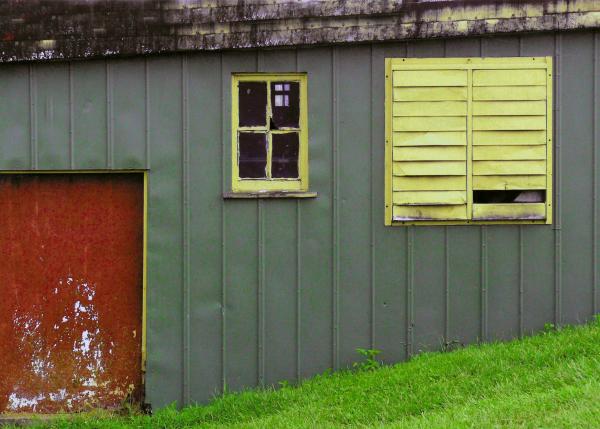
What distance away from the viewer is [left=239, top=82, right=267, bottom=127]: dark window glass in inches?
282

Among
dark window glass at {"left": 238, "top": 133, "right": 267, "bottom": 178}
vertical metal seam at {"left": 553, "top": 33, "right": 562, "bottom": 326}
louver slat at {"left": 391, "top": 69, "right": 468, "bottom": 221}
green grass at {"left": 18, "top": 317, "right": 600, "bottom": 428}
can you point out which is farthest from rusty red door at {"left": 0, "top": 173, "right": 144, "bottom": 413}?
vertical metal seam at {"left": 553, "top": 33, "right": 562, "bottom": 326}

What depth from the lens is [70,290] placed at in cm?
720

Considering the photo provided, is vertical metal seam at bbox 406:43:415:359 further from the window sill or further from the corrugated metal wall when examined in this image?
the window sill

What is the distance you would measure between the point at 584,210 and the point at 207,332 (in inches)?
145

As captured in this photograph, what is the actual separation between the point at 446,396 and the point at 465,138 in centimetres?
246

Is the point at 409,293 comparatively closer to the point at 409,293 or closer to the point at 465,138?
the point at 409,293

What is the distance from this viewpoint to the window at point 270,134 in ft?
23.4

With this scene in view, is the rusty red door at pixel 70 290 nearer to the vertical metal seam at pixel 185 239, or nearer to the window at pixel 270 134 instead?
the vertical metal seam at pixel 185 239

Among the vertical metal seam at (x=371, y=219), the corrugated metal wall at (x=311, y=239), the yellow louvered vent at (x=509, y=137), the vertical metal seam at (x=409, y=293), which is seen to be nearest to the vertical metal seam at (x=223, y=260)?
the corrugated metal wall at (x=311, y=239)

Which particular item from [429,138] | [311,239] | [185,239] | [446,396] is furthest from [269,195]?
[446,396]

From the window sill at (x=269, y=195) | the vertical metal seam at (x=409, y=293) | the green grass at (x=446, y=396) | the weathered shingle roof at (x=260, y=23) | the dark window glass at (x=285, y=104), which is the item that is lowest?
the green grass at (x=446, y=396)

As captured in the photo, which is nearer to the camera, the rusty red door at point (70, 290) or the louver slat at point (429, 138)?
the louver slat at point (429, 138)

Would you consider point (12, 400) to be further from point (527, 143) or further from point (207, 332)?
point (527, 143)

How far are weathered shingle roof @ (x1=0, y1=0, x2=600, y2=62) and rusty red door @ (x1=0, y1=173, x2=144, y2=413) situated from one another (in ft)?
4.04
